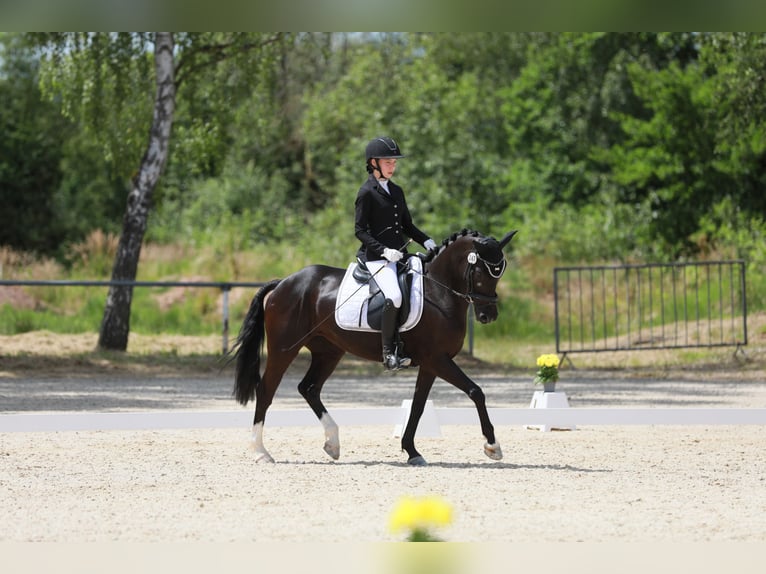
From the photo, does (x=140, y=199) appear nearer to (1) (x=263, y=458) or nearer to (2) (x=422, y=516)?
(1) (x=263, y=458)

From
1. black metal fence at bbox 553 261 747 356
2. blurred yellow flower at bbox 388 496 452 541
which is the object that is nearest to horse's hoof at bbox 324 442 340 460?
blurred yellow flower at bbox 388 496 452 541

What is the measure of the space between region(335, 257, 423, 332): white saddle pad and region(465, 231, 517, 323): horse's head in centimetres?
34

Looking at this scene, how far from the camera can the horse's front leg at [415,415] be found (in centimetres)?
823

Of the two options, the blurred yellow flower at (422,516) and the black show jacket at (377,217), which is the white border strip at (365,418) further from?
the blurred yellow flower at (422,516)

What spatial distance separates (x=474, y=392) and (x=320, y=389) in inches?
44.6

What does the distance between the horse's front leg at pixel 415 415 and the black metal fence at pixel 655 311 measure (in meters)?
9.06

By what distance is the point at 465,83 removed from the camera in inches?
1291

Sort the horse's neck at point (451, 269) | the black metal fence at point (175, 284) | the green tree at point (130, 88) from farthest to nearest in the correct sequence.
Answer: the green tree at point (130, 88), the black metal fence at point (175, 284), the horse's neck at point (451, 269)

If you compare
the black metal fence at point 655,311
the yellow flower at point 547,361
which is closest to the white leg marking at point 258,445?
the yellow flower at point 547,361

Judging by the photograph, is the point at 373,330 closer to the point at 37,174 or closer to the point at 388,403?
the point at 388,403

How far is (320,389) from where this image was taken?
28.2 ft

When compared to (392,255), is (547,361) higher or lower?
lower

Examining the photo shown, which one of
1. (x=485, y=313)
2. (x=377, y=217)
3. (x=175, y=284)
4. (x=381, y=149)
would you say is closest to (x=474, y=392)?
(x=485, y=313)
